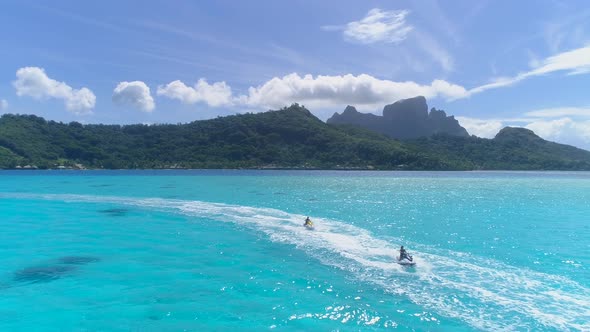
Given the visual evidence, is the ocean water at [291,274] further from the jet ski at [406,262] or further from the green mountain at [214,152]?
the green mountain at [214,152]

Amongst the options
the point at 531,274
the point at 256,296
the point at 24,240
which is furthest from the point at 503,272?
the point at 24,240

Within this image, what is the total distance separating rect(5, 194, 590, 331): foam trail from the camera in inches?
561

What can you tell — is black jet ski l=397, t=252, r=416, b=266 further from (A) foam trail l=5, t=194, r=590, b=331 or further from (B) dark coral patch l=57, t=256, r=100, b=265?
(B) dark coral patch l=57, t=256, r=100, b=265

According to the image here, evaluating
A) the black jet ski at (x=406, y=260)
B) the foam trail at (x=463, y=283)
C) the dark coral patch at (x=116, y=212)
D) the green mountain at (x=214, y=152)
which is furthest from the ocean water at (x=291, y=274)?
the green mountain at (x=214, y=152)

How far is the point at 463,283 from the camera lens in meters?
17.7

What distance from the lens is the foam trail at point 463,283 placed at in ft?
46.8

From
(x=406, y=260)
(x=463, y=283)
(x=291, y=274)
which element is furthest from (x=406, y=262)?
(x=291, y=274)

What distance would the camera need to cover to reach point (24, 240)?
90.7 ft

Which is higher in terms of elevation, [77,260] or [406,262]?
[406,262]

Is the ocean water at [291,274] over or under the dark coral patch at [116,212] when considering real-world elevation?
under

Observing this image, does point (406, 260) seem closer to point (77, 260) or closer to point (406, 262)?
point (406, 262)

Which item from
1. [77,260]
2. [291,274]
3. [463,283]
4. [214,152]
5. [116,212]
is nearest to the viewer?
[463,283]

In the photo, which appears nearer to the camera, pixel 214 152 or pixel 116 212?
pixel 116 212

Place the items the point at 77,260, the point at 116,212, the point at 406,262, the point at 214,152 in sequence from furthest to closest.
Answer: the point at 214,152 → the point at 116,212 → the point at 77,260 → the point at 406,262
